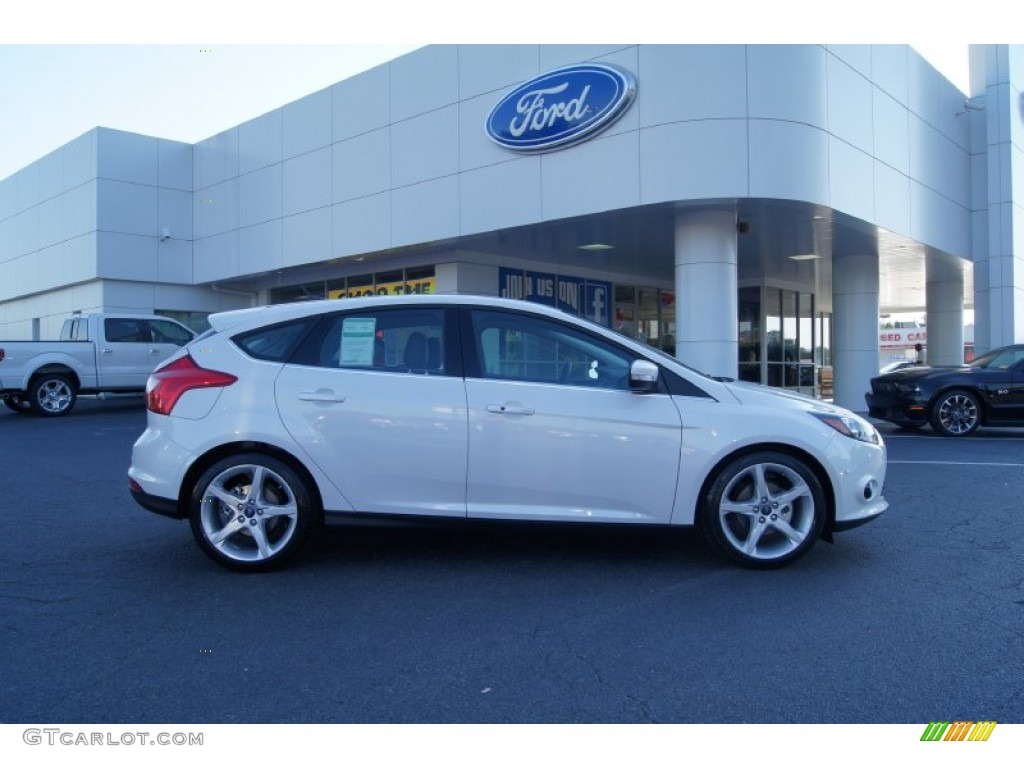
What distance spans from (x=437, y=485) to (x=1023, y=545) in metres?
4.02

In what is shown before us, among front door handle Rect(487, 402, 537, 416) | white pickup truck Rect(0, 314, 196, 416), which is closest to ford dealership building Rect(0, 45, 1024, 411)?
white pickup truck Rect(0, 314, 196, 416)

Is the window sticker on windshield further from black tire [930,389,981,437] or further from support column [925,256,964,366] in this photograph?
support column [925,256,964,366]

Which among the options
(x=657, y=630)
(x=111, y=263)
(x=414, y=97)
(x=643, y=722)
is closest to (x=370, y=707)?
(x=643, y=722)

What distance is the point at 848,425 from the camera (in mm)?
5078

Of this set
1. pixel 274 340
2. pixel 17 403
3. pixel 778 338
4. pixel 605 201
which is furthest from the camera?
pixel 778 338

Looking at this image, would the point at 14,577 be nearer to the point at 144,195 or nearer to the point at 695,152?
the point at 695,152

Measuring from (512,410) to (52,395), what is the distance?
13921 mm

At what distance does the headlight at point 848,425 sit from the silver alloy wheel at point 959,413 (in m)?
8.66

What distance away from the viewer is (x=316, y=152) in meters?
18.7

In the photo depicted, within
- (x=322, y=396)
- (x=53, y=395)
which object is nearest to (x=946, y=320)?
(x=53, y=395)

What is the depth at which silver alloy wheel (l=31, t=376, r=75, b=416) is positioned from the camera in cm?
1543

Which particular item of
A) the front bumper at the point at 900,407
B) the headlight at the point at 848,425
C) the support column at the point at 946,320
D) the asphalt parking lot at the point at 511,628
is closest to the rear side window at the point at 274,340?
the asphalt parking lot at the point at 511,628

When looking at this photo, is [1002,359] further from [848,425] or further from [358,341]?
[358,341]

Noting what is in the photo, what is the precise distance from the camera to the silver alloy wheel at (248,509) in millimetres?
4887
